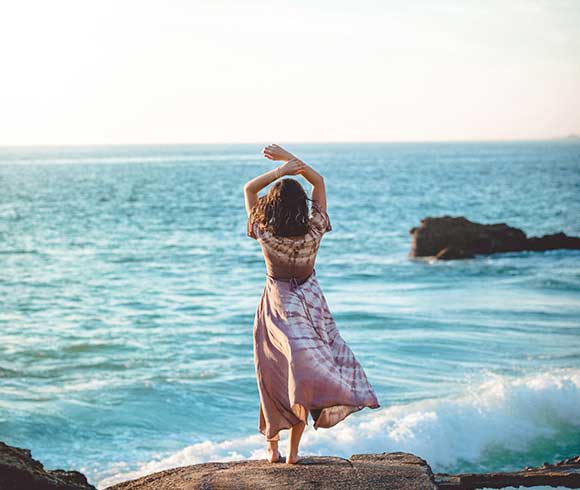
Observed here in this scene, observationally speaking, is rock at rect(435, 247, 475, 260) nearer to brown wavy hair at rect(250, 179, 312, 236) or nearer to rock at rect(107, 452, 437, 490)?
rock at rect(107, 452, 437, 490)

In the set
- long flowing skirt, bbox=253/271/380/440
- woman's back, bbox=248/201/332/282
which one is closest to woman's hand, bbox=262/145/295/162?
woman's back, bbox=248/201/332/282

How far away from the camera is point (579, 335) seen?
1505 centimetres

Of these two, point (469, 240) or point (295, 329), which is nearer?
point (295, 329)

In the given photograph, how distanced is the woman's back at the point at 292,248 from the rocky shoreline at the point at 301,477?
4.10ft

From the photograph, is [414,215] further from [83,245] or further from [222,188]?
[222,188]

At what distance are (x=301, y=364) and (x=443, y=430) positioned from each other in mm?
5284

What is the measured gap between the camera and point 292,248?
5613 millimetres

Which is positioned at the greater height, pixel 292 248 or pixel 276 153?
pixel 276 153

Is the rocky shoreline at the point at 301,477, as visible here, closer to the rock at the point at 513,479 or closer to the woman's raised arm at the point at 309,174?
the rock at the point at 513,479

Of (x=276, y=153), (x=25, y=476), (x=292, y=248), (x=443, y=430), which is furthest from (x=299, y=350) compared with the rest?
(x=443, y=430)

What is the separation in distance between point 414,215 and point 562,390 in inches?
1283

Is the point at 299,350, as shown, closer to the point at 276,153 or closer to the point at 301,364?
the point at 301,364

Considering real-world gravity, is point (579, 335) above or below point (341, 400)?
below

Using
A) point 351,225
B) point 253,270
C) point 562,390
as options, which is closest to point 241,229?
point 351,225
